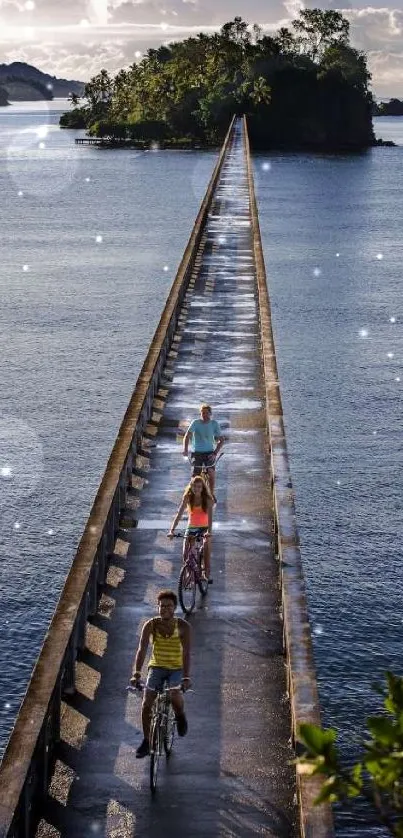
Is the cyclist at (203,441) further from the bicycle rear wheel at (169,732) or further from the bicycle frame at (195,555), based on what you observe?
the bicycle rear wheel at (169,732)

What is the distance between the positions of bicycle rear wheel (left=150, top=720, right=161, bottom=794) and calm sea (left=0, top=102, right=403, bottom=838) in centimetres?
491

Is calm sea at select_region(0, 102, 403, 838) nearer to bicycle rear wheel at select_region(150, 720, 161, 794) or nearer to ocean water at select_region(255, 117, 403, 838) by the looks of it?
ocean water at select_region(255, 117, 403, 838)

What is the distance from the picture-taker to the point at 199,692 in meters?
15.8

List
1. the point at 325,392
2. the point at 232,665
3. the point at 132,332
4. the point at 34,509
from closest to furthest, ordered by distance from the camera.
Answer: the point at 232,665 < the point at 34,509 < the point at 325,392 < the point at 132,332

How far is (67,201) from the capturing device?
153 meters

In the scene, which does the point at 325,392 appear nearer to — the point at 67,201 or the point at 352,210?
the point at 352,210

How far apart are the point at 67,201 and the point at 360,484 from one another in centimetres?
11039

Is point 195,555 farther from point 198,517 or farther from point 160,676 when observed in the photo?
point 160,676

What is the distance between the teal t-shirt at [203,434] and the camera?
2105cm

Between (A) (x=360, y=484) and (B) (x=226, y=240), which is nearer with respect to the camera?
(A) (x=360, y=484)

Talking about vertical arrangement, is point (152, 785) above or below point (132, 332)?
above

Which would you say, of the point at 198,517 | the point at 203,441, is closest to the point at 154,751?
the point at 198,517

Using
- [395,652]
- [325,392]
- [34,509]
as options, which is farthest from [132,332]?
[395,652]

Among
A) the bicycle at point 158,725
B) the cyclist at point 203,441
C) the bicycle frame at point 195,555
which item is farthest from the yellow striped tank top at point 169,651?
the cyclist at point 203,441
